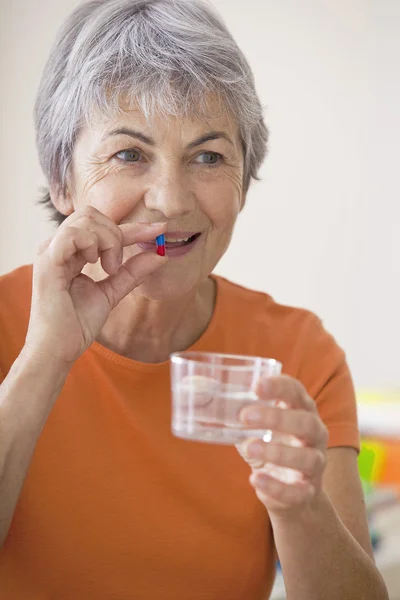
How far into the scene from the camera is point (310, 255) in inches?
171

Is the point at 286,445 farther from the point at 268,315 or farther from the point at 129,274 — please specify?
the point at 268,315

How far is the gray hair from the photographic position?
5.49ft

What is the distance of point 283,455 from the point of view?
125 centimetres

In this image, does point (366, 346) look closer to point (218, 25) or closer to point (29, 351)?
point (218, 25)

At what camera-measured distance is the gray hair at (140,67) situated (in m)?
1.67

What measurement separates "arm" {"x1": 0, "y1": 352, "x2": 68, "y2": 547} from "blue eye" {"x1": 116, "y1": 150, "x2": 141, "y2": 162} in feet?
1.48

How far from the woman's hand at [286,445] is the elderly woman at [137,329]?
0.82 ft

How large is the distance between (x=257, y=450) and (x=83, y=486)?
1.91 ft

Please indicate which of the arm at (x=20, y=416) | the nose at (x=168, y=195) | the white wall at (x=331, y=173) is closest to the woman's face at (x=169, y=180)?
the nose at (x=168, y=195)

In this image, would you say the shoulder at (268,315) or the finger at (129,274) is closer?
the finger at (129,274)

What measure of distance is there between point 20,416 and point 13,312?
1.40 feet

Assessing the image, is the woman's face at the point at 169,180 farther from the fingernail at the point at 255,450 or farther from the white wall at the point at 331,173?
the white wall at the point at 331,173

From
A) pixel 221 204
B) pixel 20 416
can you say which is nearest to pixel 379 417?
pixel 221 204

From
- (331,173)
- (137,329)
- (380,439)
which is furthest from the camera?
(331,173)
